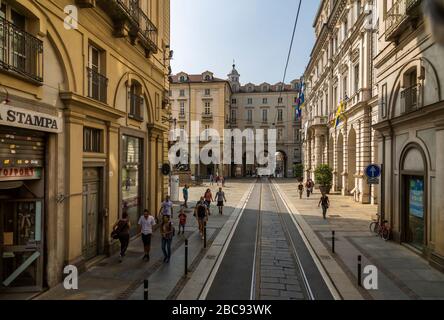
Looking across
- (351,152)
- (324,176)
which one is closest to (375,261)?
(324,176)

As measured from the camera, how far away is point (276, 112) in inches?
2862

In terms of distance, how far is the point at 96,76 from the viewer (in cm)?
1050

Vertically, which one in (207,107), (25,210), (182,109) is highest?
(207,107)

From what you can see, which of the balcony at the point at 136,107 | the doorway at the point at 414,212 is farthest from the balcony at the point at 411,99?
the balcony at the point at 136,107

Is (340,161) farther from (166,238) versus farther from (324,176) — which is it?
(166,238)

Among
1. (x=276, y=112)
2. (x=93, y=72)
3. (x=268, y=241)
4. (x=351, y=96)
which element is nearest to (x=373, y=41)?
(x=351, y=96)

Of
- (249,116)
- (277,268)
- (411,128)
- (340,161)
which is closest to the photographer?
(277,268)

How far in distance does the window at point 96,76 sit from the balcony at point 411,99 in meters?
10.6

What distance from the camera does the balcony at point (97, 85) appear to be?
10.1m

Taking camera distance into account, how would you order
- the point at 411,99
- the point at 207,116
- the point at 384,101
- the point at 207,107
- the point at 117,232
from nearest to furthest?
the point at 117,232 → the point at 411,99 → the point at 384,101 → the point at 207,116 → the point at 207,107

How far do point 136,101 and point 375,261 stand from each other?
35.2 ft

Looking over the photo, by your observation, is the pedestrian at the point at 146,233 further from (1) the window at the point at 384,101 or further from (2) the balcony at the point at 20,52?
(1) the window at the point at 384,101

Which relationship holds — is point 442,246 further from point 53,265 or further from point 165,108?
point 165,108

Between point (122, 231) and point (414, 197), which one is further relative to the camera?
point (414, 197)
